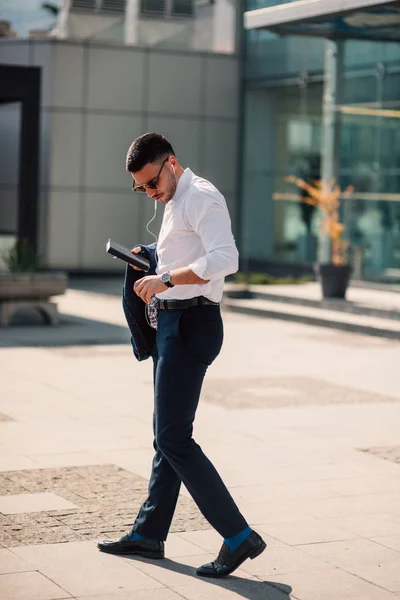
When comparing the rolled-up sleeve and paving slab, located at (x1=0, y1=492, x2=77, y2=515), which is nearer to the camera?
the rolled-up sleeve

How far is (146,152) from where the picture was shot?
17.6 ft

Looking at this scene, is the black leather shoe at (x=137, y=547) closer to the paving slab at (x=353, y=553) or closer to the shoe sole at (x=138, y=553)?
the shoe sole at (x=138, y=553)

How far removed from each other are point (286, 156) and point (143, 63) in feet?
13.0

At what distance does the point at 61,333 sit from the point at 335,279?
5.59 meters

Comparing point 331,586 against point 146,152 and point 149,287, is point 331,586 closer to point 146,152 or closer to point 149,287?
point 149,287

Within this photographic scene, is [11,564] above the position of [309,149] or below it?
below

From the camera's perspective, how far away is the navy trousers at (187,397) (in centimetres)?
542

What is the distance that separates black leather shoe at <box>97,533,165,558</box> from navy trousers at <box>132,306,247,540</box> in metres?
0.38

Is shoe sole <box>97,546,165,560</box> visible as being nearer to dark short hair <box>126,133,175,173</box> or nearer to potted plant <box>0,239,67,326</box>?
dark short hair <box>126,133,175,173</box>

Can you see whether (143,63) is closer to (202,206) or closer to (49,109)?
(49,109)

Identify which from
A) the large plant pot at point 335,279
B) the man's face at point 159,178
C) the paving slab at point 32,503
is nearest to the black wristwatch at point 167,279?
the man's face at point 159,178

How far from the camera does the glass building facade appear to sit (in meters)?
23.1

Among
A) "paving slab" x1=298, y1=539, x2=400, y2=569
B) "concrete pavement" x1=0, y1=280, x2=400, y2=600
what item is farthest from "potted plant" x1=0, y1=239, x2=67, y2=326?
"paving slab" x1=298, y1=539, x2=400, y2=569

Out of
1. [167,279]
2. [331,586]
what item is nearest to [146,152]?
[167,279]
